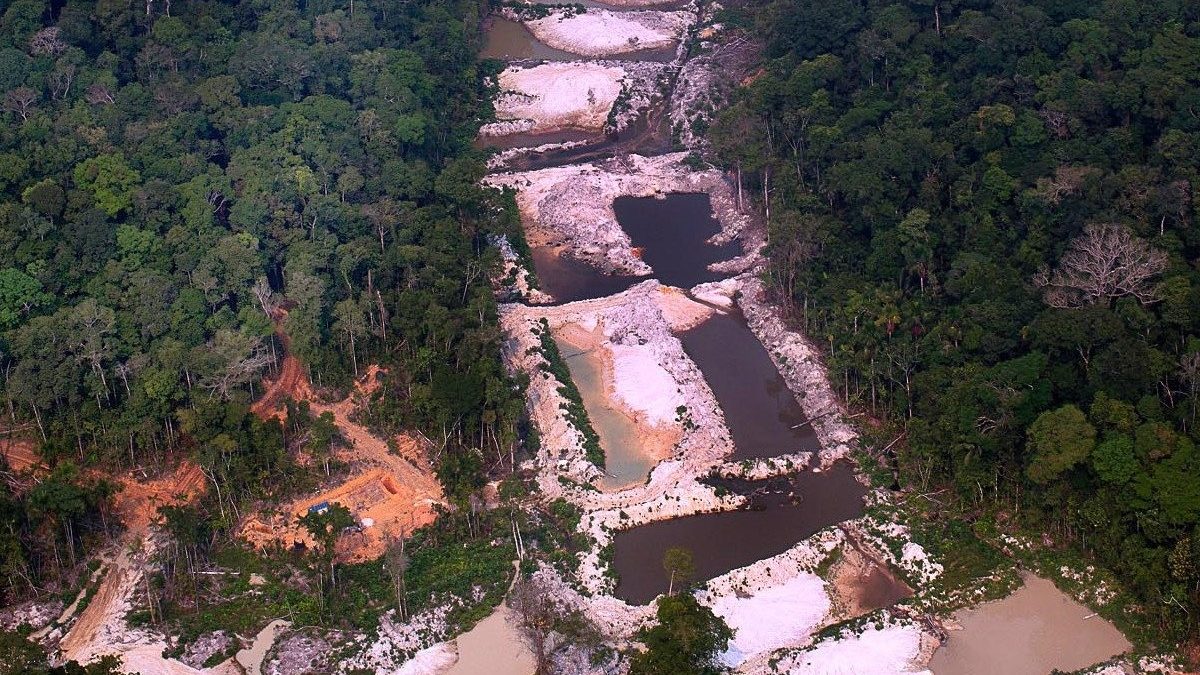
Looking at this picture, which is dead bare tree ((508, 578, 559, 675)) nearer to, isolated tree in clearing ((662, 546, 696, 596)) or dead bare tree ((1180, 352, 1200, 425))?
isolated tree in clearing ((662, 546, 696, 596))

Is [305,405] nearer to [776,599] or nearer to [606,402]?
[606,402]

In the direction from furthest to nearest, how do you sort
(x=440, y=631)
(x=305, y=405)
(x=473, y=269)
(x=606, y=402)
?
(x=473, y=269) < (x=606, y=402) < (x=305, y=405) < (x=440, y=631)

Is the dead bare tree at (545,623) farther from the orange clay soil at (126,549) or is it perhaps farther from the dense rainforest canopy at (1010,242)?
the dense rainforest canopy at (1010,242)

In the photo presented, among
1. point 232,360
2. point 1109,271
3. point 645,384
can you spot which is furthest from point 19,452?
point 1109,271

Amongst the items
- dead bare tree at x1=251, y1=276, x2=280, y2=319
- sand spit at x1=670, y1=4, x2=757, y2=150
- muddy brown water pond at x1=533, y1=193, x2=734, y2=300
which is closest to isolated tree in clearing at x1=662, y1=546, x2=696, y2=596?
dead bare tree at x1=251, y1=276, x2=280, y2=319

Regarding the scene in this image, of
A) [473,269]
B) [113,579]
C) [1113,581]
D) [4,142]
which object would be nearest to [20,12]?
[4,142]

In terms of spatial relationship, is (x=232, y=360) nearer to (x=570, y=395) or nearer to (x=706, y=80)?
(x=570, y=395)

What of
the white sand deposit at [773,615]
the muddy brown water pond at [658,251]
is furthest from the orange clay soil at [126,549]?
the muddy brown water pond at [658,251]
